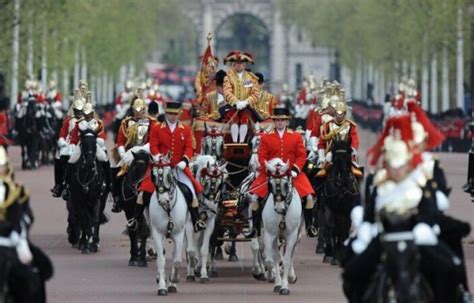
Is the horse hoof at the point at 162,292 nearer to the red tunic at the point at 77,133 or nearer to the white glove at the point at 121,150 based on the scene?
the white glove at the point at 121,150

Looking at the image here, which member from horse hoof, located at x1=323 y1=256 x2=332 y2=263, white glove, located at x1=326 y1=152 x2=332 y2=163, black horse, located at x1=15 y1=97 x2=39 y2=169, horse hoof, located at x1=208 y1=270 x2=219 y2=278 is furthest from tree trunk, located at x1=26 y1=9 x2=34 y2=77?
horse hoof, located at x1=208 y1=270 x2=219 y2=278

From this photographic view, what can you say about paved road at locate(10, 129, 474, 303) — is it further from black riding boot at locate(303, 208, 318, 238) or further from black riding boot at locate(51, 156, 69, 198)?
black riding boot at locate(51, 156, 69, 198)

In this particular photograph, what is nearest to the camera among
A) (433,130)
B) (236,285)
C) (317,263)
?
(433,130)

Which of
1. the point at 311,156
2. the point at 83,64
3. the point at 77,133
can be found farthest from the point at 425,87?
the point at 311,156

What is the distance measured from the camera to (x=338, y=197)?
A: 87.8 ft

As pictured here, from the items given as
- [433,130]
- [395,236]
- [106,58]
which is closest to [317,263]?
[433,130]

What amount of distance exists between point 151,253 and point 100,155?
203cm

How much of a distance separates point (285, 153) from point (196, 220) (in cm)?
127

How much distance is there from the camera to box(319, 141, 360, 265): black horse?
26375 mm

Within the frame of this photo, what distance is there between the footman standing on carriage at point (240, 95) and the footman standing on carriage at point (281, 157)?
288 cm

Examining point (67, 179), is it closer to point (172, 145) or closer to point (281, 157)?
point (172, 145)

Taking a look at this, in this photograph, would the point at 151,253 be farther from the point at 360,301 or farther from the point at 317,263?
the point at 360,301

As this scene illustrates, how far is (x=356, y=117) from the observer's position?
342 feet

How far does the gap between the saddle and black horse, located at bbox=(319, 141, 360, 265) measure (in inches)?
134
